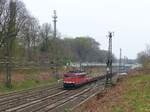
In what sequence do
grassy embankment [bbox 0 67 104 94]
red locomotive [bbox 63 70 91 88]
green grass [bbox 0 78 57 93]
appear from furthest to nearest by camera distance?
red locomotive [bbox 63 70 91 88] → grassy embankment [bbox 0 67 104 94] → green grass [bbox 0 78 57 93]

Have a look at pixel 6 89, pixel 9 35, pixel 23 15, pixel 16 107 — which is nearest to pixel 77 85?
pixel 6 89

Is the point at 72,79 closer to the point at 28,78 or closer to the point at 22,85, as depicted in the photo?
the point at 22,85

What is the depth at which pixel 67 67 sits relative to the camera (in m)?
94.8

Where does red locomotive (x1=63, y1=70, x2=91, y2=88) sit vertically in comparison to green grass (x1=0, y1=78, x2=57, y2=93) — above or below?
above

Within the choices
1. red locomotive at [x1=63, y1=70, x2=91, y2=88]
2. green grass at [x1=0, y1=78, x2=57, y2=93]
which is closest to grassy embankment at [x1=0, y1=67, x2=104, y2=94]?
green grass at [x1=0, y1=78, x2=57, y2=93]

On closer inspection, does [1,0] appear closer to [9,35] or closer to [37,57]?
[9,35]

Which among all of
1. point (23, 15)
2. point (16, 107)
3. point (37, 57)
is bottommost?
point (16, 107)

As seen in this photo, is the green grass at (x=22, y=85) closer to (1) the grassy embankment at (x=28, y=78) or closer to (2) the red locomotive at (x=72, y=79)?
(1) the grassy embankment at (x=28, y=78)

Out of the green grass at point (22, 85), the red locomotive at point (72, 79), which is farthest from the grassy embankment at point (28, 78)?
the red locomotive at point (72, 79)

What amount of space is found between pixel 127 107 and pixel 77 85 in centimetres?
3652

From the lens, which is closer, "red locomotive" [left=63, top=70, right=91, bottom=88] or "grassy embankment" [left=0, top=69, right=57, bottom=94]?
"grassy embankment" [left=0, top=69, right=57, bottom=94]

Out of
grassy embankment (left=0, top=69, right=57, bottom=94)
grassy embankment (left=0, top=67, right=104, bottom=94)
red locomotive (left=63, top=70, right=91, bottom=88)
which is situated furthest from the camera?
red locomotive (left=63, top=70, right=91, bottom=88)

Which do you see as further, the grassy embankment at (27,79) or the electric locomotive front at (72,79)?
the electric locomotive front at (72,79)

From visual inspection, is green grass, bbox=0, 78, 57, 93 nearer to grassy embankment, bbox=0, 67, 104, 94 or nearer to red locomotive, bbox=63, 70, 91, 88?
grassy embankment, bbox=0, 67, 104, 94
